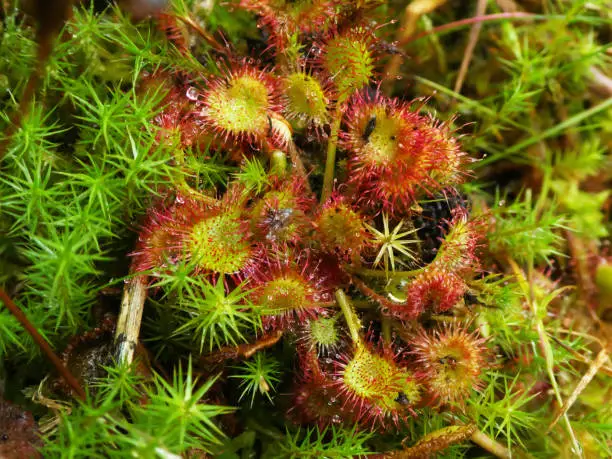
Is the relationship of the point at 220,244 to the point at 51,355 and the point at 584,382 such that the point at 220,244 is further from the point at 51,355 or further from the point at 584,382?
the point at 584,382

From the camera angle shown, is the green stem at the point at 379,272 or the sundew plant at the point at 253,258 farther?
the green stem at the point at 379,272

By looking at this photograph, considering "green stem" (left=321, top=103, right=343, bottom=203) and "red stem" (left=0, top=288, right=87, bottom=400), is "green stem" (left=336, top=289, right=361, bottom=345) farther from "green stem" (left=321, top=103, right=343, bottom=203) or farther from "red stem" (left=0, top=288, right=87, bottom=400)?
"red stem" (left=0, top=288, right=87, bottom=400)

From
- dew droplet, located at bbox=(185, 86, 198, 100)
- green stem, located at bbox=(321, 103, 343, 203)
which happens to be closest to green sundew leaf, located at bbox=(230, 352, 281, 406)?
green stem, located at bbox=(321, 103, 343, 203)

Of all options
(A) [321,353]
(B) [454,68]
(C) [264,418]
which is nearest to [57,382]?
(C) [264,418]

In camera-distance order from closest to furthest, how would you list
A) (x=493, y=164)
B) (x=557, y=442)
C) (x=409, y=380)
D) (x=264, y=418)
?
(x=409, y=380) < (x=264, y=418) < (x=557, y=442) < (x=493, y=164)

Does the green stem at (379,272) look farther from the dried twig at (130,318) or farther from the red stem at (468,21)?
the red stem at (468,21)

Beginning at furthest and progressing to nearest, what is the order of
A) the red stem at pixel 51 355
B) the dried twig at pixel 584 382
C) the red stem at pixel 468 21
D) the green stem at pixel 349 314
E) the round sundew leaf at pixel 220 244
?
the red stem at pixel 468 21 → the dried twig at pixel 584 382 → the green stem at pixel 349 314 → the round sundew leaf at pixel 220 244 → the red stem at pixel 51 355

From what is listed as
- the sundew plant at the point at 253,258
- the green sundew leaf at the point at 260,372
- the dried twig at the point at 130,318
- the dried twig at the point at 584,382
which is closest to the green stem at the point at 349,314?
the sundew plant at the point at 253,258

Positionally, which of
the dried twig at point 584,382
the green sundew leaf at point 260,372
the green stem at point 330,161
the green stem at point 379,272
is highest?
the green stem at point 330,161

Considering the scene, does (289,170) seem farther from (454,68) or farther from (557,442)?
(557,442)
